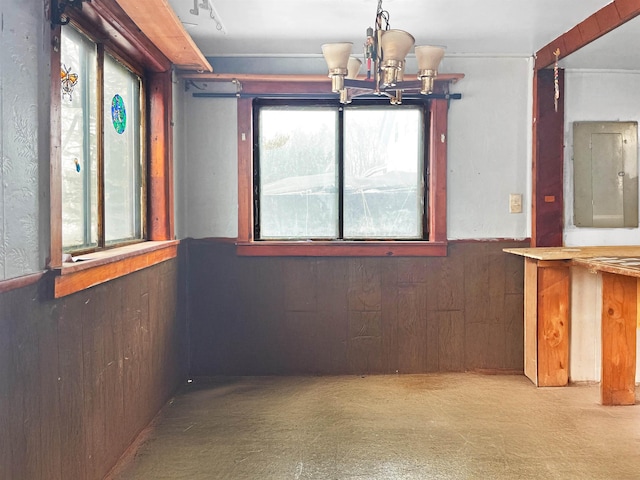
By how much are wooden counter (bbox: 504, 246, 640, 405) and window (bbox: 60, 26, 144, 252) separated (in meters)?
2.41

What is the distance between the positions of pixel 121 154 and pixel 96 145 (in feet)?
1.56

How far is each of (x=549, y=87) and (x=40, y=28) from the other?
10.4 ft

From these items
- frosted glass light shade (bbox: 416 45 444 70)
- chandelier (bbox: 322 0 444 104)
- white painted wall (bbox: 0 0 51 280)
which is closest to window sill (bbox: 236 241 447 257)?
chandelier (bbox: 322 0 444 104)

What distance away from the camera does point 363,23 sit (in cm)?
324

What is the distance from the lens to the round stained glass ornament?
2817 millimetres

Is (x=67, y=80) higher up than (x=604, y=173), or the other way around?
(x=67, y=80)

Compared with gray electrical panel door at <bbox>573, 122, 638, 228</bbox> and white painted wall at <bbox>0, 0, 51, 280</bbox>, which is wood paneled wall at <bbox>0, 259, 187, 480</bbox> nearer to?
white painted wall at <bbox>0, 0, 51, 280</bbox>

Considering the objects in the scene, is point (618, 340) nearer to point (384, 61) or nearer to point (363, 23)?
point (384, 61)

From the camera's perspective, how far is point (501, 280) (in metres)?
3.92

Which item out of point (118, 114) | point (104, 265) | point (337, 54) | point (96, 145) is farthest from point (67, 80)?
point (337, 54)

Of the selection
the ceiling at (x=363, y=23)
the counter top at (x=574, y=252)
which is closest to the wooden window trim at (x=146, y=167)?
the ceiling at (x=363, y=23)

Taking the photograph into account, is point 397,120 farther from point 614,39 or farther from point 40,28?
point 40,28

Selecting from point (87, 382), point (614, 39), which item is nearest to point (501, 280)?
point (614, 39)

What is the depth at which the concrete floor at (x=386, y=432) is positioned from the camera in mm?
2520
